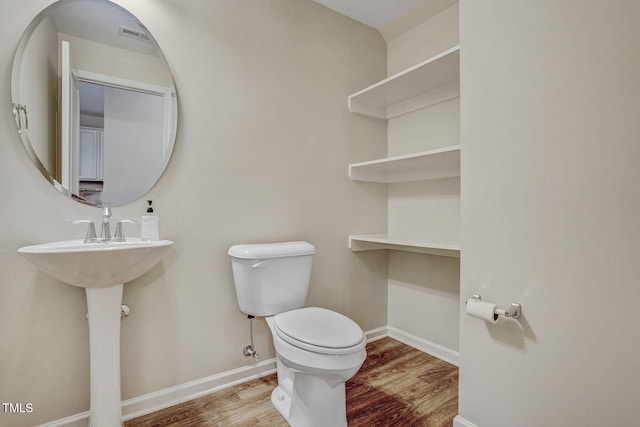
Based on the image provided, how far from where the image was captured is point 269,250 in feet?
5.40

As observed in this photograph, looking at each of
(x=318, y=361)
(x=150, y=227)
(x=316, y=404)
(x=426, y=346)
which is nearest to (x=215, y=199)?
(x=150, y=227)

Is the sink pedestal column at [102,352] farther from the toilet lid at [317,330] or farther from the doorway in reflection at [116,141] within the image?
the toilet lid at [317,330]

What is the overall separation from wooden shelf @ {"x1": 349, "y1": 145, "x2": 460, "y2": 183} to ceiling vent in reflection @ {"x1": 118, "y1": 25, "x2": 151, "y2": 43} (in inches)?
54.1

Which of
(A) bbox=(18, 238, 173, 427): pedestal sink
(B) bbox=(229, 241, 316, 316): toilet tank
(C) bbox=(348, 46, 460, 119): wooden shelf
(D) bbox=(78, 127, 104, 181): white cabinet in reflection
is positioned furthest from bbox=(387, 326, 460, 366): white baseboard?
(D) bbox=(78, 127, 104, 181): white cabinet in reflection

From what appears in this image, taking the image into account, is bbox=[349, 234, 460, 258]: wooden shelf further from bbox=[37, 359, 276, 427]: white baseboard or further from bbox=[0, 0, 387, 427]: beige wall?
bbox=[37, 359, 276, 427]: white baseboard

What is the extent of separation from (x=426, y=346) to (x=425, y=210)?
95 centimetres

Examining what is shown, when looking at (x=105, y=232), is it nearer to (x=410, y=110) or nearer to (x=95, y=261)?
(x=95, y=261)

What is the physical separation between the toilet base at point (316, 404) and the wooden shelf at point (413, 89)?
1683 millimetres

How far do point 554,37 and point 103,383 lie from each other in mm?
2133

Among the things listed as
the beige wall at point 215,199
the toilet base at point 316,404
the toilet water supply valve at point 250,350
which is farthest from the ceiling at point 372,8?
the toilet base at point 316,404

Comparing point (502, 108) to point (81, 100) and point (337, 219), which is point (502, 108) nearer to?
point (337, 219)

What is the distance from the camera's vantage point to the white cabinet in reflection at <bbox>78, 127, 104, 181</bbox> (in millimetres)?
1411

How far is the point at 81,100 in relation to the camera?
1.40 m

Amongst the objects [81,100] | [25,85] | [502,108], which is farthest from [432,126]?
[25,85]
